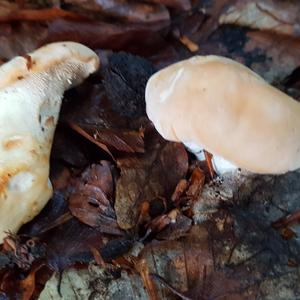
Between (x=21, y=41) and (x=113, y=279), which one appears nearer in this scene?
(x=113, y=279)

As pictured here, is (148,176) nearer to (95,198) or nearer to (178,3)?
(95,198)

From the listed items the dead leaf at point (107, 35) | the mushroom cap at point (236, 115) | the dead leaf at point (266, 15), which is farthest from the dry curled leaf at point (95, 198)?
the dead leaf at point (266, 15)

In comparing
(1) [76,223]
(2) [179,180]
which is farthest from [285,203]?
(1) [76,223]

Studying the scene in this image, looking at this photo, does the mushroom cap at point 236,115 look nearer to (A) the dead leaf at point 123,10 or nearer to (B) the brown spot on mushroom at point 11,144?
(B) the brown spot on mushroom at point 11,144

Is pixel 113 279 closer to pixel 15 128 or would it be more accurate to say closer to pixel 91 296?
pixel 91 296

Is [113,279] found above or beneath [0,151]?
beneath

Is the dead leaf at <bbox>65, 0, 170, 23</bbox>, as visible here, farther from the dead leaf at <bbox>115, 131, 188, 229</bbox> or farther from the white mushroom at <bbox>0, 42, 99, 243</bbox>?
the dead leaf at <bbox>115, 131, 188, 229</bbox>

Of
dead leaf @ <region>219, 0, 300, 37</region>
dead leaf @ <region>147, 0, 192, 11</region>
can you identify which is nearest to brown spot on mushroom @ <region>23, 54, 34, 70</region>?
dead leaf @ <region>147, 0, 192, 11</region>
